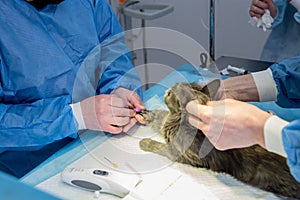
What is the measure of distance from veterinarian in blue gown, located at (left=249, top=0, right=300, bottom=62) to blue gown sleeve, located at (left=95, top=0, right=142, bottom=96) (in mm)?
677

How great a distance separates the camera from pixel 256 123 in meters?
0.80

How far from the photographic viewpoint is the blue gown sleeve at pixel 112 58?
135cm

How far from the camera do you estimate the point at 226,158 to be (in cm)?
100

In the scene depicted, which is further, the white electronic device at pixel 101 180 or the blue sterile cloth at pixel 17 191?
the white electronic device at pixel 101 180

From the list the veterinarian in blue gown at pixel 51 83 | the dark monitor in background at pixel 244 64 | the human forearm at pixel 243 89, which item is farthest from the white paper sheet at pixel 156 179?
the dark monitor in background at pixel 244 64

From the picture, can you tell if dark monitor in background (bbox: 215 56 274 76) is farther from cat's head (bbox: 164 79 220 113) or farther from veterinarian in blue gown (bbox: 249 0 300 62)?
cat's head (bbox: 164 79 220 113)

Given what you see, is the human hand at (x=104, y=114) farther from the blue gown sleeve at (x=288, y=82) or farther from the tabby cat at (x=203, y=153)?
the blue gown sleeve at (x=288, y=82)

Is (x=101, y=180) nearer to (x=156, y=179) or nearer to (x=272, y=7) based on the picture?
(x=156, y=179)

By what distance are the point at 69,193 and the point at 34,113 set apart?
0.28 m

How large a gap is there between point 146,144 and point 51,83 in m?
0.36

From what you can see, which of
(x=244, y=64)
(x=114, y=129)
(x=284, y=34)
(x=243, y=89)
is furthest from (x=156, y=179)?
(x=284, y=34)

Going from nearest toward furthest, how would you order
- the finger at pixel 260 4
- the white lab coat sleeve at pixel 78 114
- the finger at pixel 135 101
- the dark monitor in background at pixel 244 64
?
the white lab coat sleeve at pixel 78 114, the finger at pixel 135 101, the finger at pixel 260 4, the dark monitor in background at pixel 244 64

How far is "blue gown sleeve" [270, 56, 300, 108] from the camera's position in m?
1.19

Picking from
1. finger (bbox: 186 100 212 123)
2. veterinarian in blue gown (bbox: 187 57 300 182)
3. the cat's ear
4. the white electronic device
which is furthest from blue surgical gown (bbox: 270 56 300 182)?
the white electronic device
